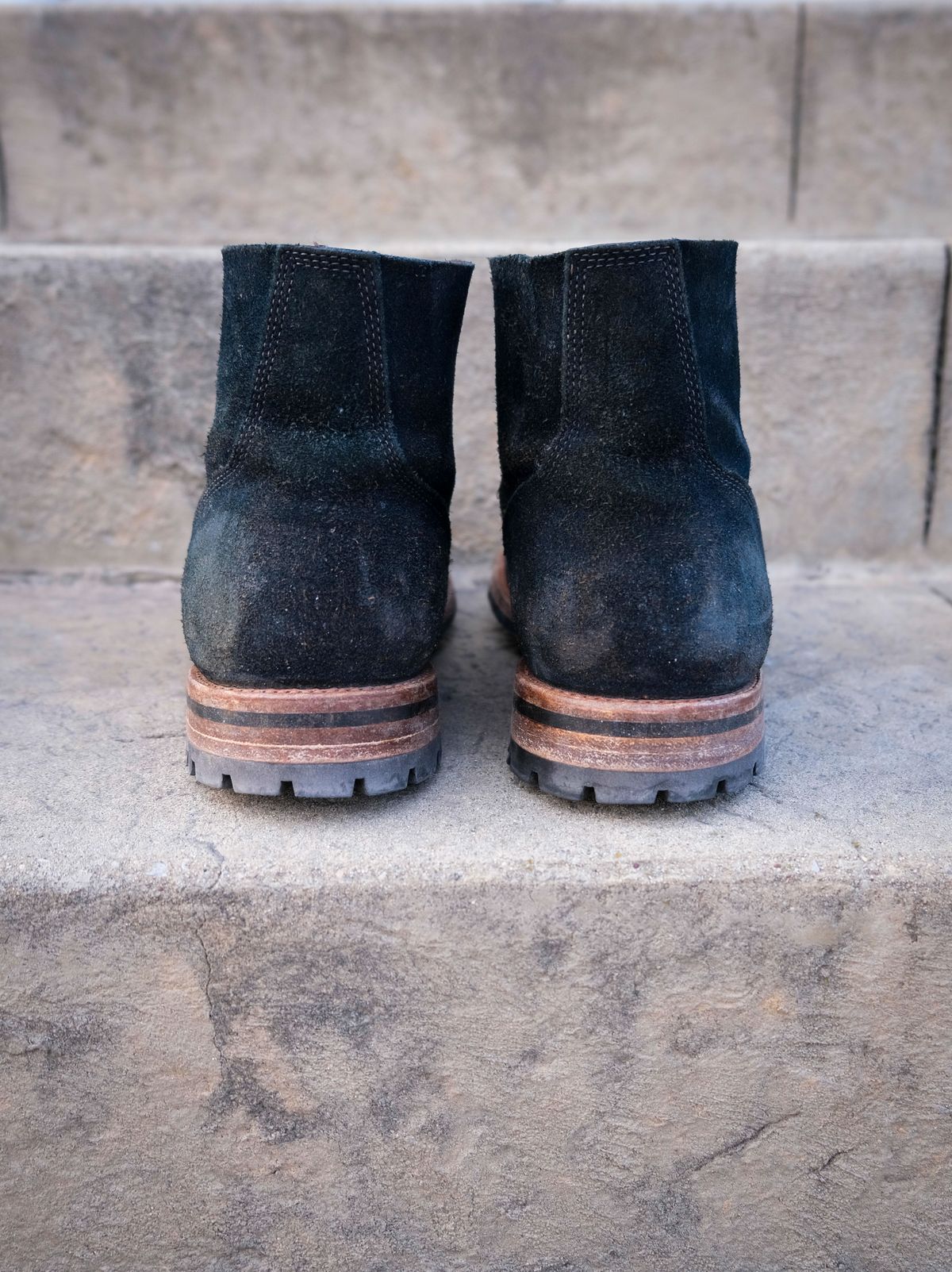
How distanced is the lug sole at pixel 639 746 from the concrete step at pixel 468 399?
32.7 inches

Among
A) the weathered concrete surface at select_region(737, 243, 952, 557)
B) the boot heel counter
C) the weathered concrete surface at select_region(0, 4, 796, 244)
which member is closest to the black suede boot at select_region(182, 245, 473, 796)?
the boot heel counter

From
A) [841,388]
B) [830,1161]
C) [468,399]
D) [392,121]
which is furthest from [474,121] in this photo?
[830,1161]

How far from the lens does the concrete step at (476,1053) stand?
32.7 inches

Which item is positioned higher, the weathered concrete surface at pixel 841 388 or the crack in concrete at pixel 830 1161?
the weathered concrete surface at pixel 841 388

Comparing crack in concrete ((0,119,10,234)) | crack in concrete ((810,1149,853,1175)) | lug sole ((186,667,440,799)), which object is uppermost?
crack in concrete ((0,119,10,234))

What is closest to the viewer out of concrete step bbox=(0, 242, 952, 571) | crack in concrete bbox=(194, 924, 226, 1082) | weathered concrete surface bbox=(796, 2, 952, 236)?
crack in concrete bbox=(194, 924, 226, 1082)

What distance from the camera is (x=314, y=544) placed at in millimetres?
889

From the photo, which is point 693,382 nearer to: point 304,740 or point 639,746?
point 639,746

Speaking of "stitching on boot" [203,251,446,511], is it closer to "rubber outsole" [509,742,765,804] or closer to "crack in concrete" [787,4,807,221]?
"rubber outsole" [509,742,765,804]

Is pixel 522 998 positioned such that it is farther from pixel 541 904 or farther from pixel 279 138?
pixel 279 138

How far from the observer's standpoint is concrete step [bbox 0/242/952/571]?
158 cm

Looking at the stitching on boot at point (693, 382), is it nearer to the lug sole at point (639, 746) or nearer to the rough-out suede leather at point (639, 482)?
the rough-out suede leather at point (639, 482)

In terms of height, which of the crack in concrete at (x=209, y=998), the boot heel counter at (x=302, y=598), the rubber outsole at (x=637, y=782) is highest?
the boot heel counter at (x=302, y=598)

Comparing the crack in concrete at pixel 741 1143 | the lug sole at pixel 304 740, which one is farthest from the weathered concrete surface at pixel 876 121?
the crack in concrete at pixel 741 1143
